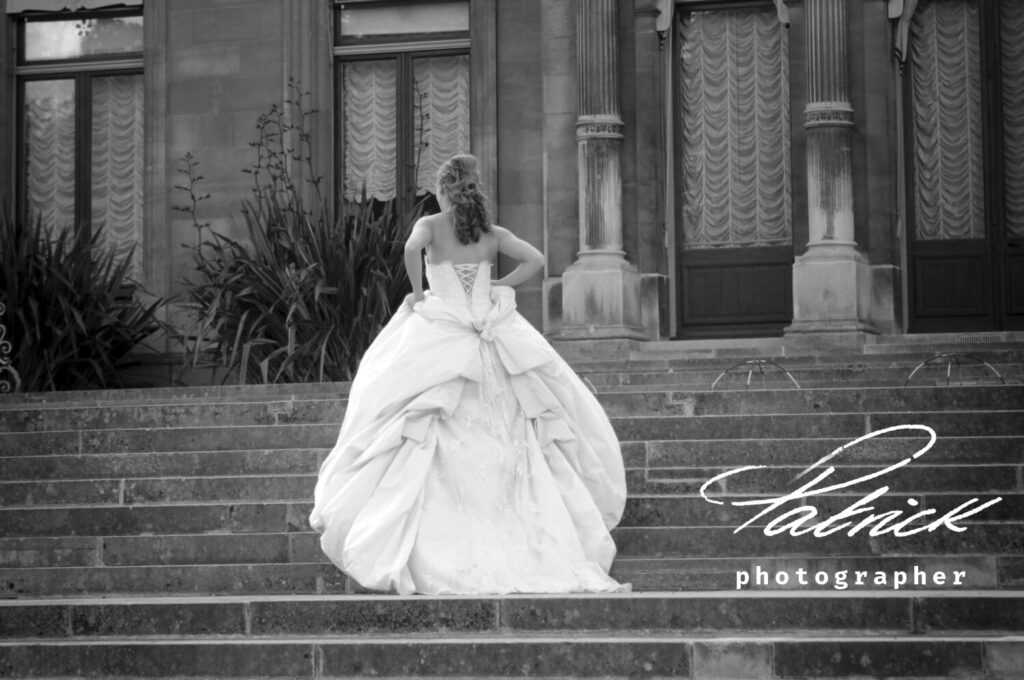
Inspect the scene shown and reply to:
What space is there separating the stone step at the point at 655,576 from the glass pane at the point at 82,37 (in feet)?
26.2

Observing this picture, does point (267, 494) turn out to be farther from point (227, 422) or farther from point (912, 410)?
point (912, 410)

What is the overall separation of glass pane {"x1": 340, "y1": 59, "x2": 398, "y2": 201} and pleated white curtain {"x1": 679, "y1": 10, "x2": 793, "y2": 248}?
263cm

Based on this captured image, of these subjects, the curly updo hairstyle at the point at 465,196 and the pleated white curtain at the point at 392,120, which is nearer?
the curly updo hairstyle at the point at 465,196

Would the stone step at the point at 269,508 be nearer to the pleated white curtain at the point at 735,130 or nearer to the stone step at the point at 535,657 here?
the stone step at the point at 535,657

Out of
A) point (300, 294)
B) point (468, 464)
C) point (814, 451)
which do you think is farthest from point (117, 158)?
point (468, 464)

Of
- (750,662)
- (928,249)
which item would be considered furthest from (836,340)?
(750,662)

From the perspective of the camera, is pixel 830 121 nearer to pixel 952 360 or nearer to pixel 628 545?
pixel 952 360

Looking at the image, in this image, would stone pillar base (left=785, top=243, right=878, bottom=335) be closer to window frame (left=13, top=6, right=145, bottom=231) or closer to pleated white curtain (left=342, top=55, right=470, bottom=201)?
pleated white curtain (left=342, top=55, right=470, bottom=201)

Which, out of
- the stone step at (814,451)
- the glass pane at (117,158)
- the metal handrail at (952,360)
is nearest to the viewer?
the stone step at (814,451)

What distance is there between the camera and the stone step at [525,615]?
300 inches

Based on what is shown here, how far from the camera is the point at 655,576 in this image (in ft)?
29.6

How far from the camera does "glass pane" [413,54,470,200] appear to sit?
16.1 m

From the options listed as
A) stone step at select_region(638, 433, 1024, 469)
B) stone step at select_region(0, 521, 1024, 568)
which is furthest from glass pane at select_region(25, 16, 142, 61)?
stone step at select_region(638, 433, 1024, 469)

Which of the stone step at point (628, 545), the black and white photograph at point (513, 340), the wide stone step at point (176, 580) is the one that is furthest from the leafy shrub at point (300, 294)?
the wide stone step at point (176, 580)
